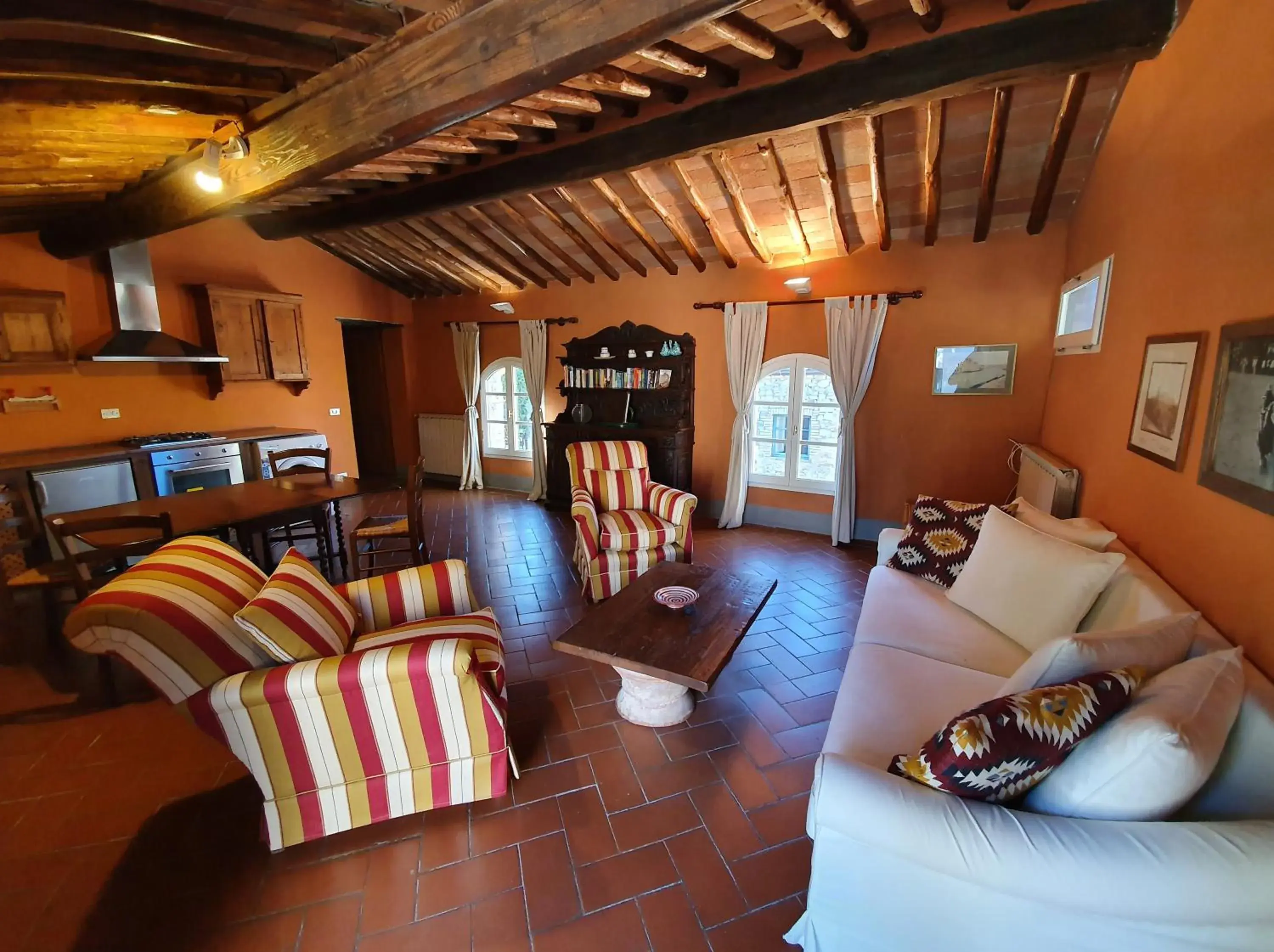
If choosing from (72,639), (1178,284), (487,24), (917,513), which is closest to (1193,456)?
(1178,284)

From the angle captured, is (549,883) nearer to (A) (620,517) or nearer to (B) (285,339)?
(A) (620,517)

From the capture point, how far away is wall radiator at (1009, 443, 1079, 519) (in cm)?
274

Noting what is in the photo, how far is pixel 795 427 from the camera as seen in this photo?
15.9ft

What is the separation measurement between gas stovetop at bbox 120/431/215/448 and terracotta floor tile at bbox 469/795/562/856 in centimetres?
422

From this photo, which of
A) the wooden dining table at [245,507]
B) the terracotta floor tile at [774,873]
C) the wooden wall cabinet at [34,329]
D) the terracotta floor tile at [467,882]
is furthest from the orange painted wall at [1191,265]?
the wooden wall cabinet at [34,329]

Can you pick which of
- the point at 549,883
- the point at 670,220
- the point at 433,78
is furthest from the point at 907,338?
the point at 549,883

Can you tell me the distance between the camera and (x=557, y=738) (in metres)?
2.12

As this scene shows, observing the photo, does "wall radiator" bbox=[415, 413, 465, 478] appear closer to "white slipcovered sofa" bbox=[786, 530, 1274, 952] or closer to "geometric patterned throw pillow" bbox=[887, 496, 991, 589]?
"geometric patterned throw pillow" bbox=[887, 496, 991, 589]

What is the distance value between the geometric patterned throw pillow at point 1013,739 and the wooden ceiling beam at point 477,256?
5405 mm

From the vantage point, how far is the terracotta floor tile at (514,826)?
167cm

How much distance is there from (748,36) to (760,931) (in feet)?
10.7

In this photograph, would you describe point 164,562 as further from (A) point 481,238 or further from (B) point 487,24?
(A) point 481,238

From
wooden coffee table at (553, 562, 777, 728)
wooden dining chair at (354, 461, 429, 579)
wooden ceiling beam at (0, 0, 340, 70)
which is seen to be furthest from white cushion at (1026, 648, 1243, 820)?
wooden ceiling beam at (0, 0, 340, 70)

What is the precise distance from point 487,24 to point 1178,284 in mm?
2601
